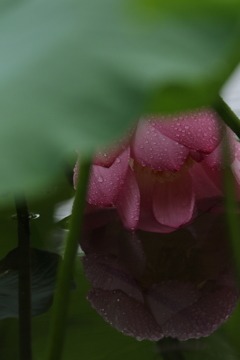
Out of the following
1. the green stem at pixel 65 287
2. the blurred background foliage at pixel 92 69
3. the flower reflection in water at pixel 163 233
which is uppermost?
the blurred background foliage at pixel 92 69

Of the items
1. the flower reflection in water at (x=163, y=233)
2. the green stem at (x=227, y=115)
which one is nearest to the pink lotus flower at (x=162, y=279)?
the flower reflection in water at (x=163, y=233)

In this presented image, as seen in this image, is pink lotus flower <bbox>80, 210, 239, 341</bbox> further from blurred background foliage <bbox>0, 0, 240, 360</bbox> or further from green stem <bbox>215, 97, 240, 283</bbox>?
blurred background foliage <bbox>0, 0, 240, 360</bbox>

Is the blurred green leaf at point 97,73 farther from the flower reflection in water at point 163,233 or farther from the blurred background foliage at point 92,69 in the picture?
the flower reflection in water at point 163,233

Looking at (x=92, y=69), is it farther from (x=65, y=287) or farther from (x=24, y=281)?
(x=24, y=281)

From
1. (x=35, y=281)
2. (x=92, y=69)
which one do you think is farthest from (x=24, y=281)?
(x=92, y=69)

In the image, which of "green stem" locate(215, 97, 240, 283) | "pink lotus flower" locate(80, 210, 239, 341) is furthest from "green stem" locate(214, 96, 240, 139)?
"pink lotus flower" locate(80, 210, 239, 341)

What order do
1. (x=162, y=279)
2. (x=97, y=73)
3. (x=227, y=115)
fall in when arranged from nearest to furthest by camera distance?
1. (x=97, y=73)
2. (x=227, y=115)
3. (x=162, y=279)
